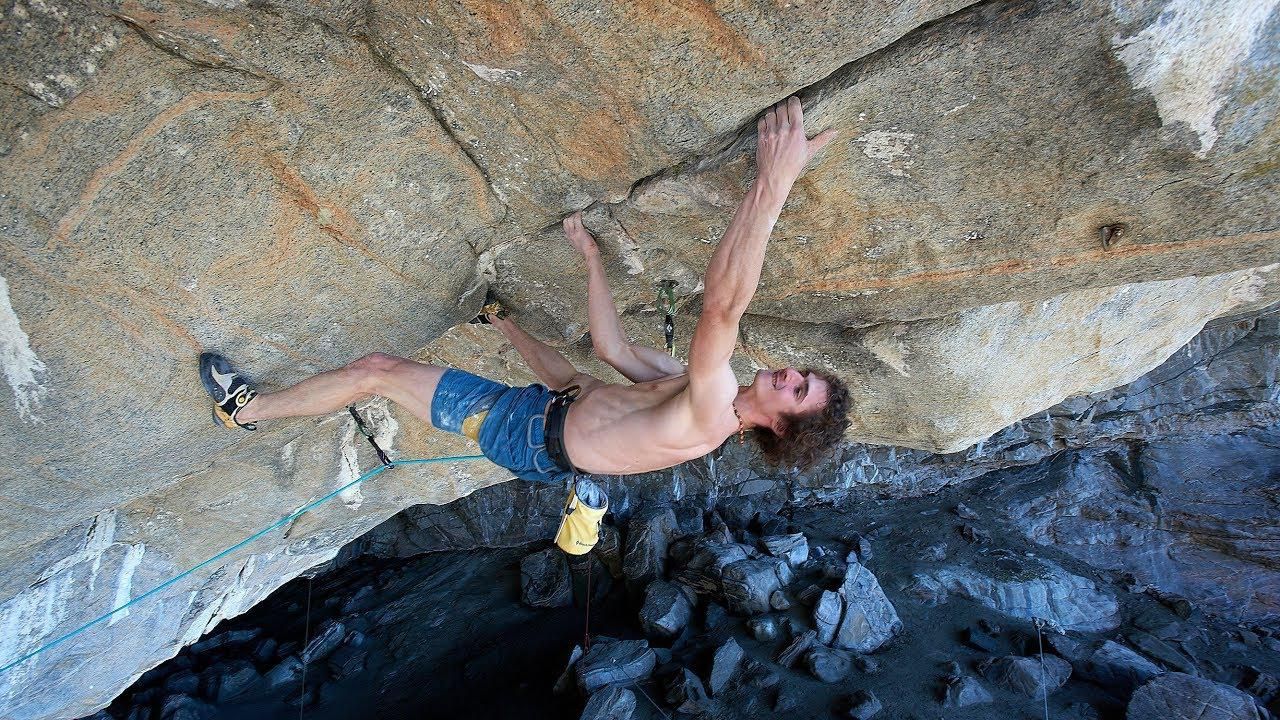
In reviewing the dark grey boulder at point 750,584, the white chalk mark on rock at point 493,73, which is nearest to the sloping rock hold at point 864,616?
the dark grey boulder at point 750,584

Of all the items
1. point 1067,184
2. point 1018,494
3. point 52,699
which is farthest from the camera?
point 1018,494

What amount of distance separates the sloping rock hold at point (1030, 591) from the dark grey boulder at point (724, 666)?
267 centimetres

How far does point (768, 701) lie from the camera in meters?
7.63

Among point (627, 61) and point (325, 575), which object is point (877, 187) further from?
point (325, 575)

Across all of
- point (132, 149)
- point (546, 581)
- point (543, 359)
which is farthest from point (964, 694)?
point (132, 149)

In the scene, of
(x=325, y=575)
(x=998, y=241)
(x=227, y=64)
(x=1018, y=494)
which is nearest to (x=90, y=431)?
(x=227, y=64)

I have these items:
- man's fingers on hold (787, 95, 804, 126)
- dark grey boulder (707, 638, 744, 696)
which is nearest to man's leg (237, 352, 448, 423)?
man's fingers on hold (787, 95, 804, 126)

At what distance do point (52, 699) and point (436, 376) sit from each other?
4.02 m

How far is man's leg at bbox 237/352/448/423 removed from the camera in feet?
9.82

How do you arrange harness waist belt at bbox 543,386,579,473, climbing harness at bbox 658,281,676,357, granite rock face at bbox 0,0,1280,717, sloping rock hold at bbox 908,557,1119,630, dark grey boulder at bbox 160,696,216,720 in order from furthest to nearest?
sloping rock hold at bbox 908,557,1119,630
dark grey boulder at bbox 160,696,216,720
climbing harness at bbox 658,281,676,357
harness waist belt at bbox 543,386,579,473
granite rock face at bbox 0,0,1280,717

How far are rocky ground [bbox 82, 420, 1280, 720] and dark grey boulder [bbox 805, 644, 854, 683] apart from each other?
23mm

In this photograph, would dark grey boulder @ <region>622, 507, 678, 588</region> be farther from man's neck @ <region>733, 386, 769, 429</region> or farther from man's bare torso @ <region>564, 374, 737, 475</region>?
man's neck @ <region>733, 386, 769, 429</region>

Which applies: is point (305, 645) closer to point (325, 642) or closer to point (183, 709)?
point (325, 642)

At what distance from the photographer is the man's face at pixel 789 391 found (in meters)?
2.63
